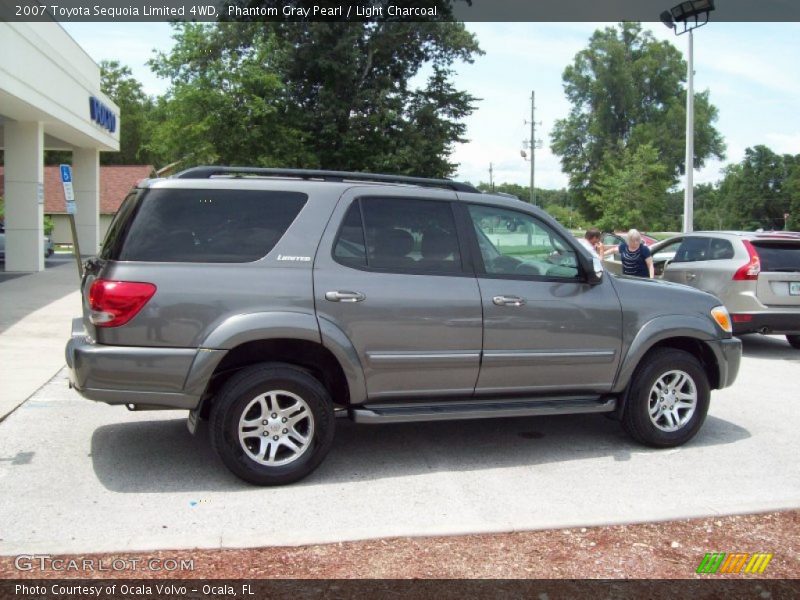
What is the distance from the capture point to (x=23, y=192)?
856 inches

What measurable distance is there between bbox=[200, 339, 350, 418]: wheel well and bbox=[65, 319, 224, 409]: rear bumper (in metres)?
0.16

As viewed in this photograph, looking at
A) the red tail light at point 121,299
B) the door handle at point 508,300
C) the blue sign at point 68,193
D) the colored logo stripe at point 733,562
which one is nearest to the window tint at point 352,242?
the door handle at point 508,300

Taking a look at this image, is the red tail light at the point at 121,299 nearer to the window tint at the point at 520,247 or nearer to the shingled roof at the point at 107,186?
the window tint at the point at 520,247

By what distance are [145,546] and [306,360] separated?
1595 mm

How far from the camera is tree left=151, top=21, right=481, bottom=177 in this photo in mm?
30375

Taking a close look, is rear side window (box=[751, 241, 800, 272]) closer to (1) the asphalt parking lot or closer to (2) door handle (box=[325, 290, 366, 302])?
(1) the asphalt parking lot

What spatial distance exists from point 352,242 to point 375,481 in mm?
1557

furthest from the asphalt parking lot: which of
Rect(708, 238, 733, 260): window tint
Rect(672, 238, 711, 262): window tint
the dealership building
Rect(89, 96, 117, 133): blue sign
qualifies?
Rect(89, 96, 117, 133): blue sign

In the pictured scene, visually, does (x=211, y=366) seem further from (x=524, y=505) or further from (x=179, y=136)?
(x=179, y=136)

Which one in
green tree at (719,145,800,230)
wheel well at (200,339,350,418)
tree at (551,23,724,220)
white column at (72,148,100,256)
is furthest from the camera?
green tree at (719,145,800,230)

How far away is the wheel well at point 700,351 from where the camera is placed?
6074 millimetres

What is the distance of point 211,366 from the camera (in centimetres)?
477

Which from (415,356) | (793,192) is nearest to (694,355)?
(415,356)

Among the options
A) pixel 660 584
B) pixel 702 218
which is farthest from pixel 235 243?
pixel 702 218
